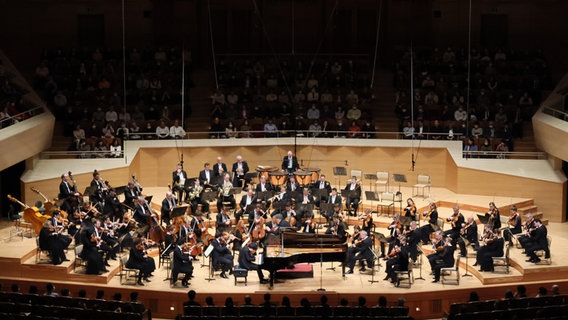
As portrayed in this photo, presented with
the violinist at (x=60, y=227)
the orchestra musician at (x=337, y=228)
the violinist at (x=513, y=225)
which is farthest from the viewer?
the violinist at (x=513, y=225)

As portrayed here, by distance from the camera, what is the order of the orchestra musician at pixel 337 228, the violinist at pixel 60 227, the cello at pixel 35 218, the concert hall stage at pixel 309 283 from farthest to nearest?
the cello at pixel 35 218 < the orchestra musician at pixel 337 228 < the violinist at pixel 60 227 < the concert hall stage at pixel 309 283

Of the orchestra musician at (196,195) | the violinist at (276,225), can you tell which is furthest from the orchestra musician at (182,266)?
the orchestra musician at (196,195)

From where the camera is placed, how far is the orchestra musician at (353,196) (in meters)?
23.1

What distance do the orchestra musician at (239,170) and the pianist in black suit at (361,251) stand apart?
5.67m

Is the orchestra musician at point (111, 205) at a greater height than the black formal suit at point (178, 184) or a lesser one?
lesser

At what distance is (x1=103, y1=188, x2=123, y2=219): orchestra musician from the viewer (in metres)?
21.7

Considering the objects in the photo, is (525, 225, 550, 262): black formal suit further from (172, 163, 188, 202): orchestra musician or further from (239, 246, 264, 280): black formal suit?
(172, 163, 188, 202): orchestra musician

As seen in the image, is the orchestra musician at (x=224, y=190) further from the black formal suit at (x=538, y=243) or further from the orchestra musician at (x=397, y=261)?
the black formal suit at (x=538, y=243)

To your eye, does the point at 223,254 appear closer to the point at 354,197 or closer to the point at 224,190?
the point at 224,190

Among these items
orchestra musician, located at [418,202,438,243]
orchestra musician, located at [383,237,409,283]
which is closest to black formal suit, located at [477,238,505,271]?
orchestra musician, located at [418,202,438,243]

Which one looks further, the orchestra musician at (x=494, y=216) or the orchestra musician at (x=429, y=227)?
the orchestra musician at (x=429, y=227)

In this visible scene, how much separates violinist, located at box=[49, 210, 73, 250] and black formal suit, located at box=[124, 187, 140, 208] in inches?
85.8

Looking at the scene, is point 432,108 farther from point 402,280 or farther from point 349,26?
point 402,280

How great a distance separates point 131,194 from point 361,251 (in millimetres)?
5827
